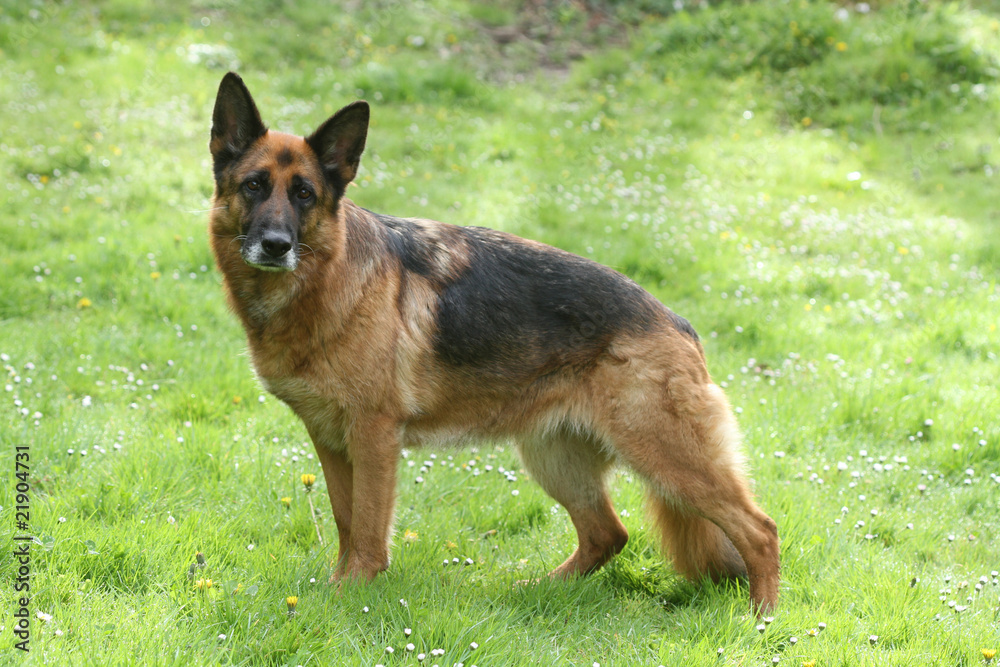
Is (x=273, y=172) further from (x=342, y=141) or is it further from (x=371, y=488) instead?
(x=371, y=488)

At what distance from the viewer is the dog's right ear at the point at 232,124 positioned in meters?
3.60

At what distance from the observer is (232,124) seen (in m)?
3.66

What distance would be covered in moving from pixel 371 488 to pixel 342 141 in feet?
5.37

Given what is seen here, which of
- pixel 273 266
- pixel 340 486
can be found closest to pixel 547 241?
pixel 340 486

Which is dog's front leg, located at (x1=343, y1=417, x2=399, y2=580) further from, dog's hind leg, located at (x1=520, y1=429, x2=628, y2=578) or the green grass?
dog's hind leg, located at (x1=520, y1=429, x2=628, y2=578)

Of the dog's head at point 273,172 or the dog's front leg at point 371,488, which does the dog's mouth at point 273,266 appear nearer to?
the dog's head at point 273,172

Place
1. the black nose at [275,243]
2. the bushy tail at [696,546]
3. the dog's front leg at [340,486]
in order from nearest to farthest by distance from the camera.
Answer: the black nose at [275,243] < the bushy tail at [696,546] < the dog's front leg at [340,486]

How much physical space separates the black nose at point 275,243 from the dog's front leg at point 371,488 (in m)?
0.85

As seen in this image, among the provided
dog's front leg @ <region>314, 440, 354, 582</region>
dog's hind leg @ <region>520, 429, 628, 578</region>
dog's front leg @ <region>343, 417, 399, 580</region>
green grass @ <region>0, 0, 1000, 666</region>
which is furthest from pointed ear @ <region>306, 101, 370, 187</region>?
dog's hind leg @ <region>520, 429, 628, 578</region>

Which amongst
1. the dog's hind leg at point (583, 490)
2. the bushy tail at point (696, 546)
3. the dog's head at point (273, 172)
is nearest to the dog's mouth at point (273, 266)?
the dog's head at point (273, 172)

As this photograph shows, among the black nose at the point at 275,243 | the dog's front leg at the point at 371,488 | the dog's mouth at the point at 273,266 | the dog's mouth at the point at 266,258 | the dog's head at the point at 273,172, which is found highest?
the dog's head at the point at 273,172

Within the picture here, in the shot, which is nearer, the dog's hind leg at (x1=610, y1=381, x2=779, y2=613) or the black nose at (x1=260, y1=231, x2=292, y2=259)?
the black nose at (x1=260, y1=231, x2=292, y2=259)

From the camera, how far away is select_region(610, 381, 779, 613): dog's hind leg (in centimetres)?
371

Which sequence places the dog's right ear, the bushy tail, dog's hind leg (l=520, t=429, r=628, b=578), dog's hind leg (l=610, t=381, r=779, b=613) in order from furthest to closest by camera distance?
dog's hind leg (l=520, t=429, r=628, b=578) < the bushy tail < dog's hind leg (l=610, t=381, r=779, b=613) < the dog's right ear
